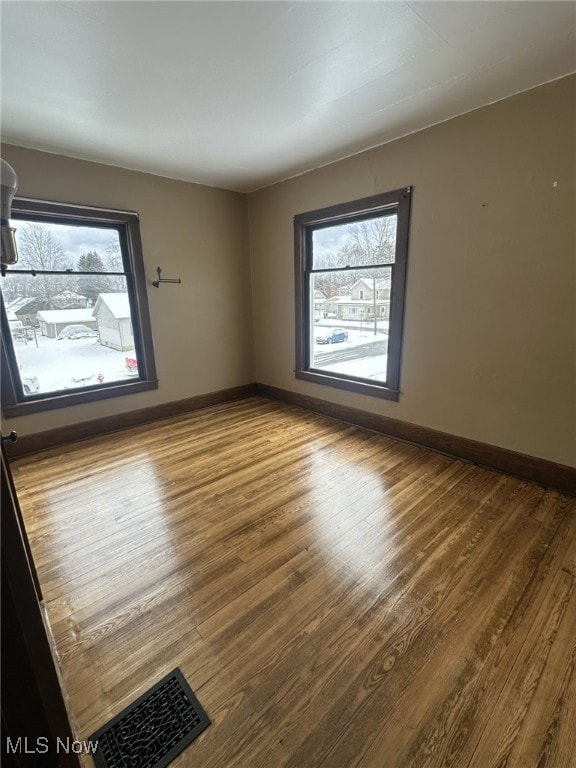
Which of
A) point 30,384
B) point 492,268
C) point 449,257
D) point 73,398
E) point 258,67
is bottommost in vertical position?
point 73,398

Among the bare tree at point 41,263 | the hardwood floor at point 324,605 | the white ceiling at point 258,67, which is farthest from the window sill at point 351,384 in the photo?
the bare tree at point 41,263

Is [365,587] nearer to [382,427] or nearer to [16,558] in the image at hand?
[16,558]

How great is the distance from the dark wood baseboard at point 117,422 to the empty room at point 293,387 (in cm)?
3

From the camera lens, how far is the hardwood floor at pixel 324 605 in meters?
1.05

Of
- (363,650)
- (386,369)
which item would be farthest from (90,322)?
(363,650)

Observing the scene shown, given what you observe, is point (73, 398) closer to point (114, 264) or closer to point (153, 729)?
point (114, 264)

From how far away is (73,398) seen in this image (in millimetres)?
3211

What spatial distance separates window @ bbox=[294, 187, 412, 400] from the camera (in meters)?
2.96

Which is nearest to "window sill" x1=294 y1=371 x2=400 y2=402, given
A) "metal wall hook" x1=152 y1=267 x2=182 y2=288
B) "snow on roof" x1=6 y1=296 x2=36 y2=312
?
"metal wall hook" x1=152 y1=267 x2=182 y2=288

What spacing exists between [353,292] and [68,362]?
289cm

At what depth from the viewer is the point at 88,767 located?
3.19ft

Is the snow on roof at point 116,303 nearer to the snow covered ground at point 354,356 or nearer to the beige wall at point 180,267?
the beige wall at point 180,267

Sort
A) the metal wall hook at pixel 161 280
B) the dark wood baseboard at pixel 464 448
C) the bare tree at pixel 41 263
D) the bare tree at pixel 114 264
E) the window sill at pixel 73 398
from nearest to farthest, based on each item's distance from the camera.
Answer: the dark wood baseboard at pixel 464 448, the bare tree at pixel 41 263, the window sill at pixel 73 398, the bare tree at pixel 114 264, the metal wall hook at pixel 161 280

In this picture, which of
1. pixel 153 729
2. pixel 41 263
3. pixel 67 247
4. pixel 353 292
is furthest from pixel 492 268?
pixel 41 263
